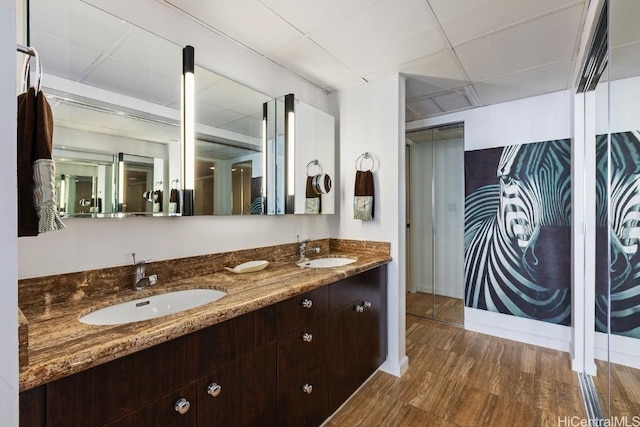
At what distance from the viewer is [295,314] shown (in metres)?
1.46

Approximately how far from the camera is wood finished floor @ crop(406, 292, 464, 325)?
11.1 feet

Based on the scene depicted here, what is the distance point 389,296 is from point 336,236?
0.70 meters

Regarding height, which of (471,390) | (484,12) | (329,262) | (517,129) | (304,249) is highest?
(484,12)

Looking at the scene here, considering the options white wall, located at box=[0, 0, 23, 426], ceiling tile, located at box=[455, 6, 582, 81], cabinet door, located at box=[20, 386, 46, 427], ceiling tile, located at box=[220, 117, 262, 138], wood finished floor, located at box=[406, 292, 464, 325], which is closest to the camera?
white wall, located at box=[0, 0, 23, 426]

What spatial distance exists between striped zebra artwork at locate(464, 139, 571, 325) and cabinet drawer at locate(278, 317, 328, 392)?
2208mm

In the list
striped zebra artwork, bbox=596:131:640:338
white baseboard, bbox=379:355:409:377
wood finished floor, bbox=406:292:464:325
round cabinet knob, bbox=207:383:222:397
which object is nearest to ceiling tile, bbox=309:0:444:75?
striped zebra artwork, bbox=596:131:640:338

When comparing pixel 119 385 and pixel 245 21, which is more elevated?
pixel 245 21

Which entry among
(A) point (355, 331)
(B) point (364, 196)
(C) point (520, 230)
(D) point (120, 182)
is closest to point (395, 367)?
(A) point (355, 331)

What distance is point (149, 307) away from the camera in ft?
4.38

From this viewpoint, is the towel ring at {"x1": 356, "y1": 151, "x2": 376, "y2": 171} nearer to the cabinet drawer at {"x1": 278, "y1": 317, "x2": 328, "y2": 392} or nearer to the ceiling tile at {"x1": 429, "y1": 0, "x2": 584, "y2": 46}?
the ceiling tile at {"x1": 429, "y1": 0, "x2": 584, "y2": 46}

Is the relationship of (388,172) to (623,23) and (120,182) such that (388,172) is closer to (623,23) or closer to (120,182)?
(623,23)

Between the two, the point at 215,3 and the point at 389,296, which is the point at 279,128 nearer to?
the point at 215,3

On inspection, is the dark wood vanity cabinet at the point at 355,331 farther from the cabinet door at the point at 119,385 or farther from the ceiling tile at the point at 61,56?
the ceiling tile at the point at 61,56

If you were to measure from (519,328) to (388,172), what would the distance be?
6.86 feet
